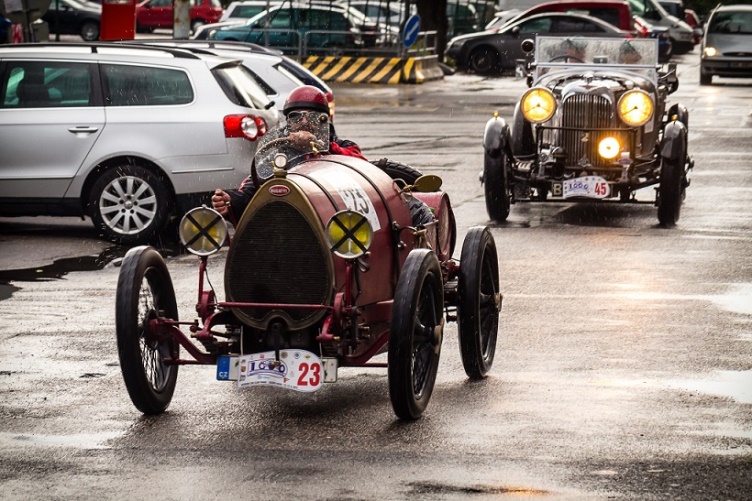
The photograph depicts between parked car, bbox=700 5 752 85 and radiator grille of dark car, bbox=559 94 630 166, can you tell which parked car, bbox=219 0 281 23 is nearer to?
parked car, bbox=700 5 752 85

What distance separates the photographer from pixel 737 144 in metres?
20.4

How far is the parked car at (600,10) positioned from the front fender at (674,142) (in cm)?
2196

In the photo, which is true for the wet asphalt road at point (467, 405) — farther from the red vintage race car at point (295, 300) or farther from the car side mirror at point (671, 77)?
the car side mirror at point (671, 77)

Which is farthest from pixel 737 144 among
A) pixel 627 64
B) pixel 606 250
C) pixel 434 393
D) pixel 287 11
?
pixel 287 11

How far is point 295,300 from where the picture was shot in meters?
6.75

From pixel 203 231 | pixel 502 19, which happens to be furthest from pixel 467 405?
pixel 502 19

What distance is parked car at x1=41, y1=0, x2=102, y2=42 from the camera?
47688 mm

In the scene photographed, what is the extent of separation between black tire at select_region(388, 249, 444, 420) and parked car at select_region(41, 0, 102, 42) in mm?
42267

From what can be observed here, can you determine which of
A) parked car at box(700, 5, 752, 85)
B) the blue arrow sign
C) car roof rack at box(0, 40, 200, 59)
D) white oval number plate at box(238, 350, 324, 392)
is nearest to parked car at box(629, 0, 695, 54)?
parked car at box(700, 5, 752, 85)

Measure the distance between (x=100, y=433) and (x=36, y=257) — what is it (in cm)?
555

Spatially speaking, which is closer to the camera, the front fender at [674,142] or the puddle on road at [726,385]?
the puddle on road at [726,385]

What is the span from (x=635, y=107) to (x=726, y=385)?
651 cm

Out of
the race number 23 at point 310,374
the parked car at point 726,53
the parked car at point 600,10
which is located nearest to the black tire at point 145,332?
the race number 23 at point 310,374

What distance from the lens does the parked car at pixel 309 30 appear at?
3444 centimetres
